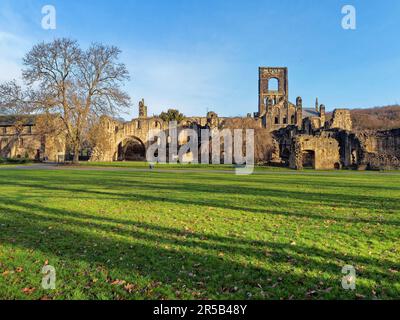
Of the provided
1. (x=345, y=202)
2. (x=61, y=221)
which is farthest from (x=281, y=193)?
(x=61, y=221)

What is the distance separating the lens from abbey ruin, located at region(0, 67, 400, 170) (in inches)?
1202

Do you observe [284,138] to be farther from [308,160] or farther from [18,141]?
[18,141]

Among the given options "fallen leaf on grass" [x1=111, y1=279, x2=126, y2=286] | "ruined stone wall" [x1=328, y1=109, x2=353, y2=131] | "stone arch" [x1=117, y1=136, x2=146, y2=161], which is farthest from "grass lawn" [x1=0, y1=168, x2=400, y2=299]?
"ruined stone wall" [x1=328, y1=109, x2=353, y2=131]

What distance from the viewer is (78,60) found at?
31656mm

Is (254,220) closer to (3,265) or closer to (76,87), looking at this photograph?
(3,265)

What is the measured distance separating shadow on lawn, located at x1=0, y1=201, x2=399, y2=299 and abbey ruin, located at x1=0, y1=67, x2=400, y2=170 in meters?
24.4

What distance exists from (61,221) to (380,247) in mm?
6432

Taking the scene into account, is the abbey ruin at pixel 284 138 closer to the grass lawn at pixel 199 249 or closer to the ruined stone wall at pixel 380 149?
the ruined stone wall at pixel 380 149

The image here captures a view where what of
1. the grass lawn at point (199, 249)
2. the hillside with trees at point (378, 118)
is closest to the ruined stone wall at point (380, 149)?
the grass lawn at point (199, 249)

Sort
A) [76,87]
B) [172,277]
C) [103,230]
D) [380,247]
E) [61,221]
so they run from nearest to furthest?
[172,277]
[380,247]
[103,230]
[61,221]
[76,87]

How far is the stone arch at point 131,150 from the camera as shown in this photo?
48.7m

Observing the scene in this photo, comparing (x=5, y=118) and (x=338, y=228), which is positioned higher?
(x=5, y=118)

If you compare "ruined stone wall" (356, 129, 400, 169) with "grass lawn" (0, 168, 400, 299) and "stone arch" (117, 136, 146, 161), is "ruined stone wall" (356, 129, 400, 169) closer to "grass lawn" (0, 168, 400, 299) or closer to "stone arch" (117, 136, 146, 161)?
"grass lawn" (0, 168, 400, 299)

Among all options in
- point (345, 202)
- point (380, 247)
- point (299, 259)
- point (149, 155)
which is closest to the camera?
point (299, 259)
